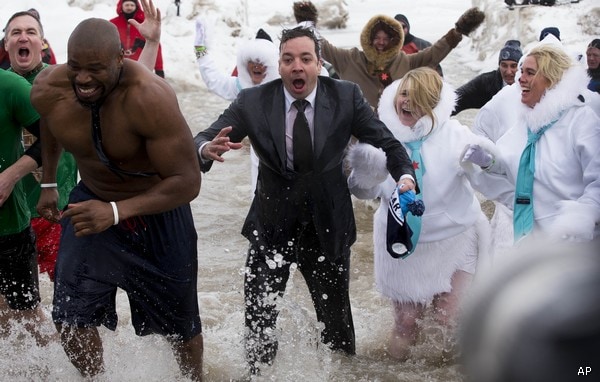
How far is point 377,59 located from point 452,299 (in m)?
2.93

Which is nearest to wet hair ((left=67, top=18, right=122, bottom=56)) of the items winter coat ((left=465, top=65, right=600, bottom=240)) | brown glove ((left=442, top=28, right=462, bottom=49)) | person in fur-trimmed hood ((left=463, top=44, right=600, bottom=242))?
person in fur-trimmed hood ((left=463, top=44, right=600, bottom=242))

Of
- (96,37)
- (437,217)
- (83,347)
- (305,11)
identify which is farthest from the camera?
(305,11)

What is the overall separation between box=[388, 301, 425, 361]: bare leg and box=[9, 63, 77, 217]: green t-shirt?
2.09 meters

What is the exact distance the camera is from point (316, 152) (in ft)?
14.1

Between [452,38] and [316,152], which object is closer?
[316,152]

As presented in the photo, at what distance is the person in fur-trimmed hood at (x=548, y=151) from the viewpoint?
14.6ft

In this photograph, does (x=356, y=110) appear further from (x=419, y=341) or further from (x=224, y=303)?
(x=224, y=303)

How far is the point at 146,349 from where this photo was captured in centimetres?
475

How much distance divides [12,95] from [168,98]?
1.14 m

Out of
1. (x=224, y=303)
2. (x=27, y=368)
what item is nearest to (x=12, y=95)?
(x=27, y=368)

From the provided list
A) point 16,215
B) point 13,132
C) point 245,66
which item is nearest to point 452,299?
point 16,215

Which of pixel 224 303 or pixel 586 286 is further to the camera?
pixel 224 303

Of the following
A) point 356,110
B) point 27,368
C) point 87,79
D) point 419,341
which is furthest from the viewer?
point 419,341

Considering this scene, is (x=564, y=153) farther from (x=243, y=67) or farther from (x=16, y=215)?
(x=243, y=67)
